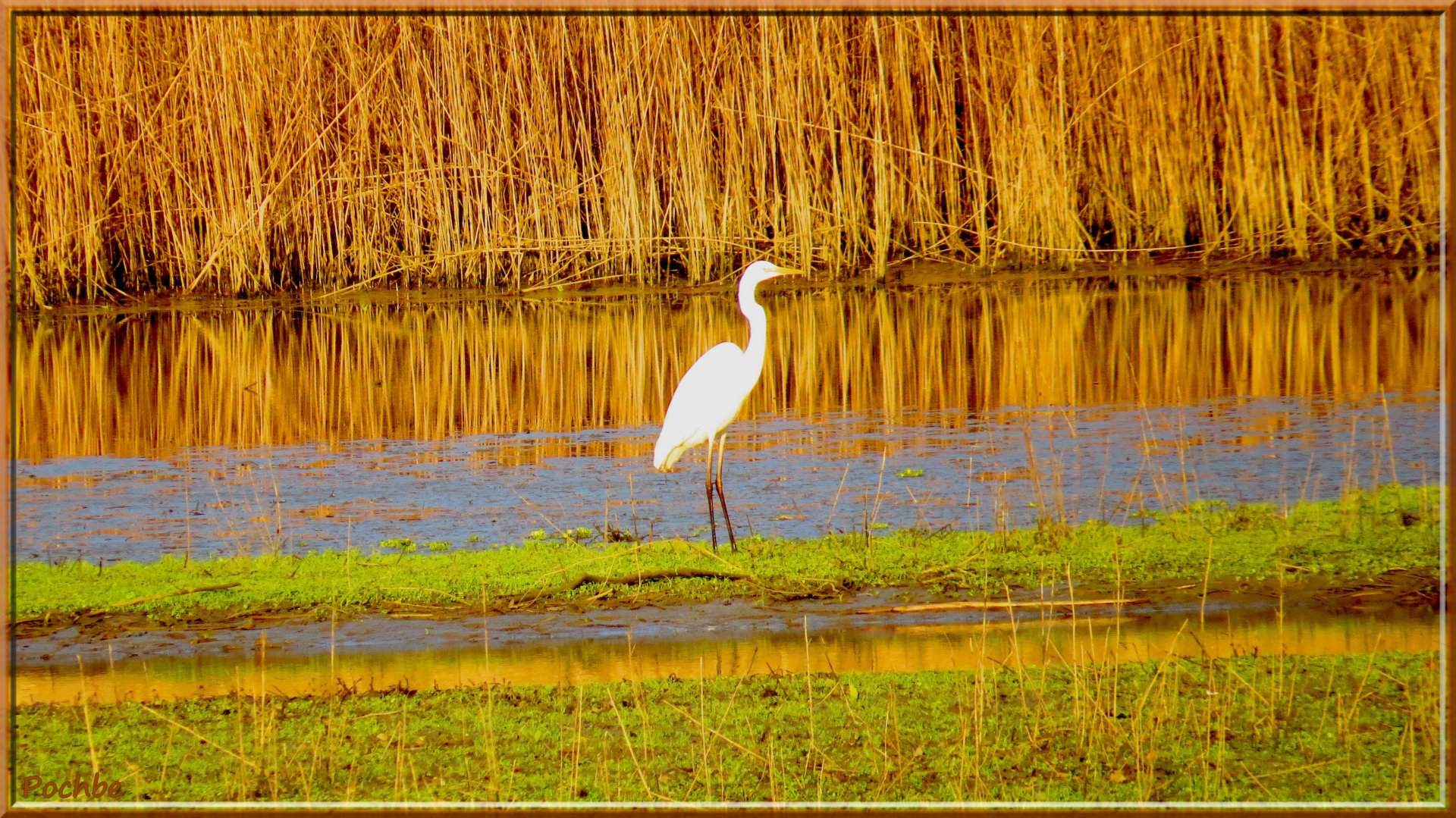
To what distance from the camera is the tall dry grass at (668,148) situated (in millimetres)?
11578

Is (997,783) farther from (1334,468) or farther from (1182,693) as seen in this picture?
(1334,468)

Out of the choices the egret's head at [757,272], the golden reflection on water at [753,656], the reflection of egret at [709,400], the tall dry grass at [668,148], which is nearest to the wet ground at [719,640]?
the golden reflection on water at [753,656]

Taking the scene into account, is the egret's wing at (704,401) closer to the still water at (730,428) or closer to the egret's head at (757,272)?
the still water at (730,428)

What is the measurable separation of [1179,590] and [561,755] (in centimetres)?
263

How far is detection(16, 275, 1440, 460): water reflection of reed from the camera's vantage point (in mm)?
9641

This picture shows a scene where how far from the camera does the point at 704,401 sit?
7.10 metres

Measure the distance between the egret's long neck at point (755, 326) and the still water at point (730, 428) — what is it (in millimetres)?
734

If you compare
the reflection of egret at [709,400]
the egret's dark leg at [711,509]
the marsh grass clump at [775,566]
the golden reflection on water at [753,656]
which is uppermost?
the reflection of egret at [709,400]

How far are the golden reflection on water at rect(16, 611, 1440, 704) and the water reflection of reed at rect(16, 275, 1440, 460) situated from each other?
3556 mm

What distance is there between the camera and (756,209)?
12.9 metres

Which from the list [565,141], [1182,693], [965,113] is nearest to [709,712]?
[1182,693]

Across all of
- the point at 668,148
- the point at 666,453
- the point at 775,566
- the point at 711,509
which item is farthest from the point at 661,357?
the point at 775,566

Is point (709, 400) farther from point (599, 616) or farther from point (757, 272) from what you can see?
point (599, 616)

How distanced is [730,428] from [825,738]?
16.4ft
